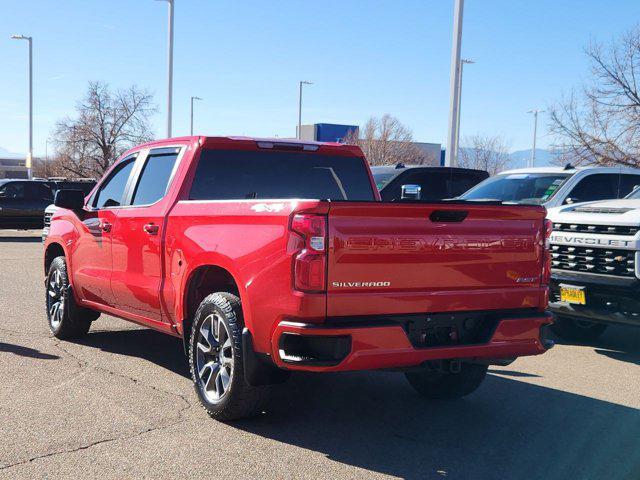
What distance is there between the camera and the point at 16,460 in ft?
13.9

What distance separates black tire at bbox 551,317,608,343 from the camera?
835 centimetres

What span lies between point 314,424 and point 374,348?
1.08m

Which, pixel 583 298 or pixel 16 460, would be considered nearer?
pixel 16 460

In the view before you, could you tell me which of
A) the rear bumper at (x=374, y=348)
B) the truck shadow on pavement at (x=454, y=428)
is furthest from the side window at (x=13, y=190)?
the rear bumper at (x=374, y=348)

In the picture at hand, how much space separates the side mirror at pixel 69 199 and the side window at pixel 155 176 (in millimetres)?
948

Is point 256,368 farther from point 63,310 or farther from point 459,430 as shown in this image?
point 63,310

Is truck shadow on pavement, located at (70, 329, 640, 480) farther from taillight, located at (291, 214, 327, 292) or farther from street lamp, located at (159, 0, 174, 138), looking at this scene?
street lamp, located at (159, 0, 174, 138)

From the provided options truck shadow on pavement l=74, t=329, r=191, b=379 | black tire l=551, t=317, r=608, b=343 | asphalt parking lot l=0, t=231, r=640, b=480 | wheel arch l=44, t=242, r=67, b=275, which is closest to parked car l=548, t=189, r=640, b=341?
asphalt parking lot l=0, t=231, r=640, b=480

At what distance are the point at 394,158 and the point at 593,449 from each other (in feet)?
143

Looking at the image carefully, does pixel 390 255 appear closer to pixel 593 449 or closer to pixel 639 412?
pixel 593 449

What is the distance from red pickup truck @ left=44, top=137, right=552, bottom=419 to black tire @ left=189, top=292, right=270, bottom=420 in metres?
0.01

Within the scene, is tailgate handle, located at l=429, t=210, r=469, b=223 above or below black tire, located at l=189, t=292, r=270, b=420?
above

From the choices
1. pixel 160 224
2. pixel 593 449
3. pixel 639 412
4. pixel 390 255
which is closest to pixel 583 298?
pixel 639 412

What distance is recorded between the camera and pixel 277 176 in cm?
616
